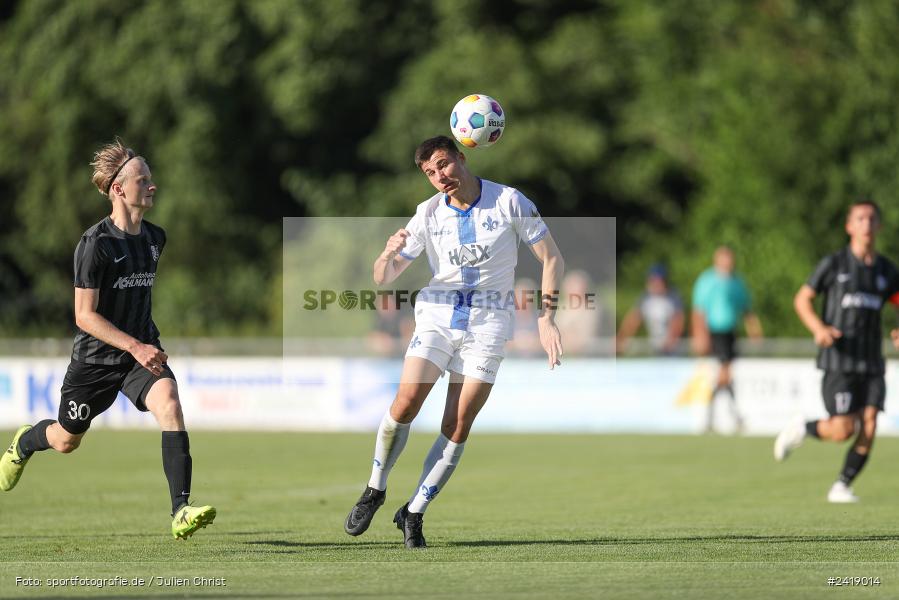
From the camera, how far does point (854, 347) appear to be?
450 inches

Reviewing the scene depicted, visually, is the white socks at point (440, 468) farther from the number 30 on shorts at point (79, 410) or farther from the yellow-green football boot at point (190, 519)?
the number 30 on shorts at point (79, 410)

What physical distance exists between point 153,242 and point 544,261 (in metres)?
2.25

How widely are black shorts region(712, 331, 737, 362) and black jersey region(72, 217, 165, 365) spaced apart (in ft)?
40.2

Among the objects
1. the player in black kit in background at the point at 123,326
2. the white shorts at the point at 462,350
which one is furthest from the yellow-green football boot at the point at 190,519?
the white shorts at the point at 462,350

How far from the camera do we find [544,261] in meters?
8.41

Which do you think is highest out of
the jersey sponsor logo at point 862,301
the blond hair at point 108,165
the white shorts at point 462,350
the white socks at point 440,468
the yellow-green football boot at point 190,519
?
the blond hair at point 108,165

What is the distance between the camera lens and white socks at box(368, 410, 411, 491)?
27.8ft

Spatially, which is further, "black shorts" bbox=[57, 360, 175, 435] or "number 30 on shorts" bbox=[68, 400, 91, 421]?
"number 30 on shorts" bbox=[68, 400, 91, 421]

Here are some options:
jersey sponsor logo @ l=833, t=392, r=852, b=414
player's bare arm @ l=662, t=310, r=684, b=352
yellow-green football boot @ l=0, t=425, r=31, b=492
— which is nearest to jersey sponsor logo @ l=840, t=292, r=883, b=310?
jersey sponsor logo @ l=833, t=392, r=852, b=414

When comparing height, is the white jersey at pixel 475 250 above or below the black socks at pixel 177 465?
above

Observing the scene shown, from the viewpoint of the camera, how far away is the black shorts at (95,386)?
8.48m

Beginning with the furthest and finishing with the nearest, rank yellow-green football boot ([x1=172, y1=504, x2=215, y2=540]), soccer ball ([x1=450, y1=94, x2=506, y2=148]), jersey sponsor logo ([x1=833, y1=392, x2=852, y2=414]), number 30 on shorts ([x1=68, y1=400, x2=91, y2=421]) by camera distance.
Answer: jersey sponsor logo ([x1=833, y1=392, x2=852, y2=414]) < soccer ball ([x1=450, y1=94, x2=506, y2=148]) < number 30 on shorts ([x1=68, y1=400, x2=91, y2=421]) < yellow-green football boot ([x1=172, y1=504, x2=215, y2=540])

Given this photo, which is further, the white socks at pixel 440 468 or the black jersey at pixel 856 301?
the black jersey at pixel 856 301

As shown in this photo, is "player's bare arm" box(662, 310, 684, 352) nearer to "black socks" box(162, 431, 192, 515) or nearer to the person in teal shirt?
the person in teal shirt
